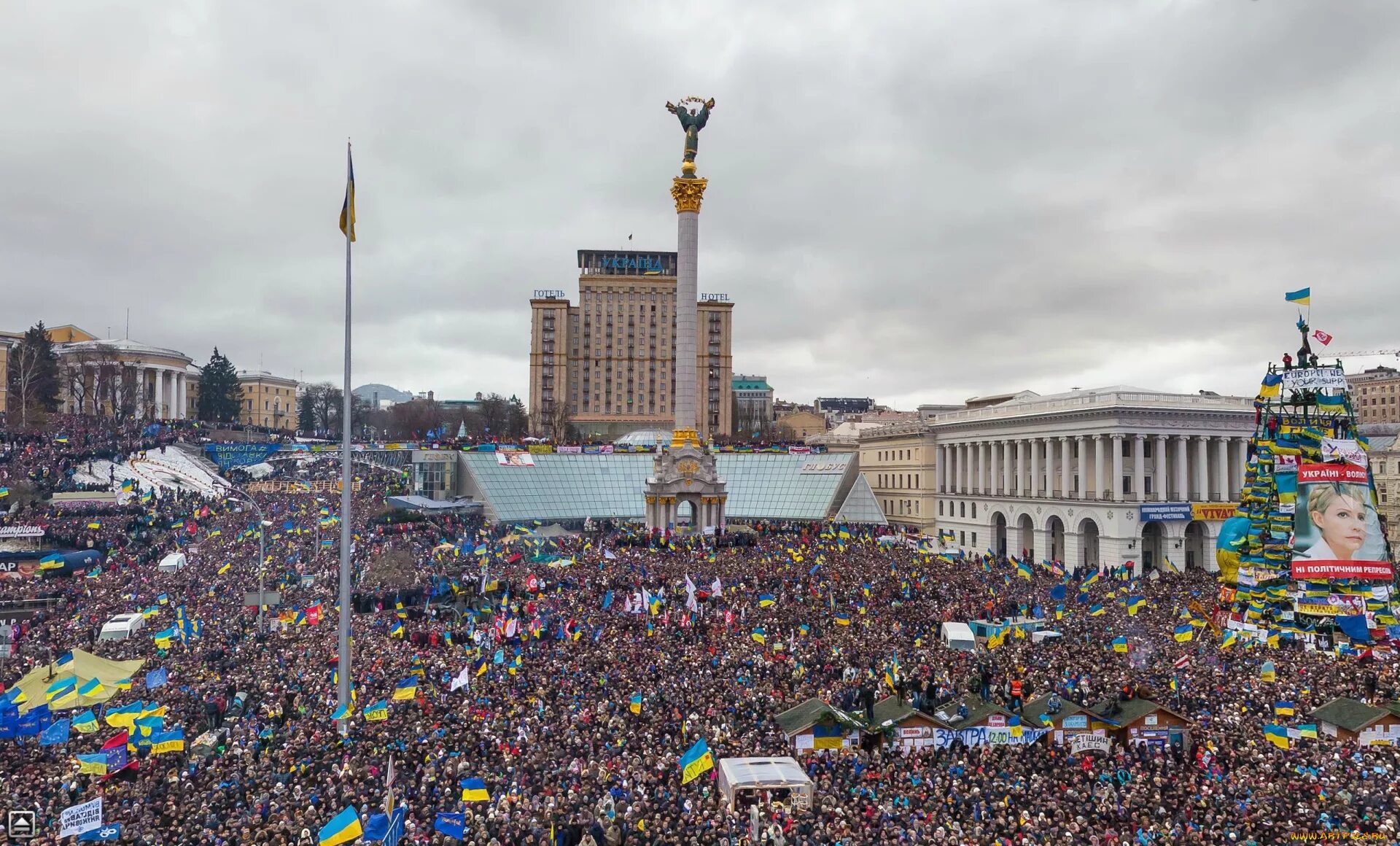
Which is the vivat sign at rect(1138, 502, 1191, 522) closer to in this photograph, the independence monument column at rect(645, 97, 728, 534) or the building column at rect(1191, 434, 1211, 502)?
the building column at rect(1191, 434, 1211, 502)

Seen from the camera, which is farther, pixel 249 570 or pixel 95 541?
pixel 95 541

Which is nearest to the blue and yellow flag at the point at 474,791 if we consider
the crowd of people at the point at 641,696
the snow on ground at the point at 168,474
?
the crowd of people at the point at 641,696

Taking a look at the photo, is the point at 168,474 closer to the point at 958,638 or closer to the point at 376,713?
the point at 376,713

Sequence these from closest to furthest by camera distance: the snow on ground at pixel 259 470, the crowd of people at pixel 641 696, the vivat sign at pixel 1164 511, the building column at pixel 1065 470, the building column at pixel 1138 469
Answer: the crowd of people at pixel 641 696 < the vivat sign at pixel 1164 511 < the building column at pixel 1138 469 < the building column at pixel 1065 470 < the snow on ground at pixel 259 470

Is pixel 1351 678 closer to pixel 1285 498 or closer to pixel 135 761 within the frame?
pixel 1285 498

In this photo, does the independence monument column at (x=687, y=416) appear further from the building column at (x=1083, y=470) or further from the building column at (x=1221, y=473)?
the building column at (x=1221, y=473)

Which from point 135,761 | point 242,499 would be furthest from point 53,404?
point 135,761
